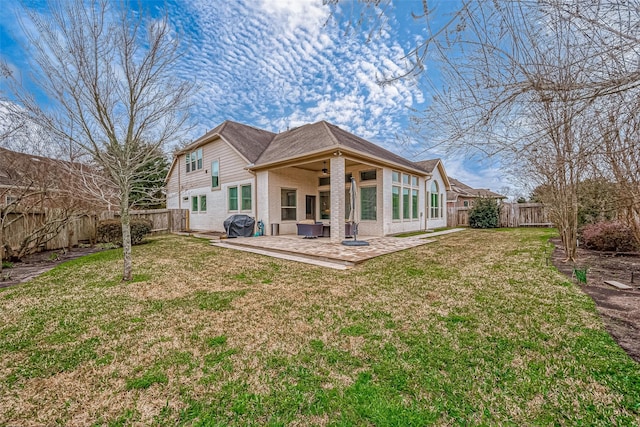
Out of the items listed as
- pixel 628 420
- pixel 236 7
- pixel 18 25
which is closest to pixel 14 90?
pixel 18 25

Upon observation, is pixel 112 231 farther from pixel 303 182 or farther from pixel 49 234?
Result: pixel 303 182

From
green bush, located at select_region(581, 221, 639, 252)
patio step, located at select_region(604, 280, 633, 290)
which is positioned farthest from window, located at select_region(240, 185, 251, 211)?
green bush, located at select_region(581, 221, 639, 252)

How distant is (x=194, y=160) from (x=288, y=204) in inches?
305

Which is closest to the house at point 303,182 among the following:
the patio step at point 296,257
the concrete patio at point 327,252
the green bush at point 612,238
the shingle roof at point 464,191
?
the concrete patio at point 327,252

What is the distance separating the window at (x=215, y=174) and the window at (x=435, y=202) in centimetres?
1301

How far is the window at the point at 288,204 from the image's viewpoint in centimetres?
1303

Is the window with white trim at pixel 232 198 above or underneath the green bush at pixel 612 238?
above

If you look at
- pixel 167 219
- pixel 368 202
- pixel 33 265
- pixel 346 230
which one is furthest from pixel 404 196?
pixel 167 219

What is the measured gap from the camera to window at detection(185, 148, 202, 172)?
1647cm

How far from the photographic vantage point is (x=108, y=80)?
199 inches

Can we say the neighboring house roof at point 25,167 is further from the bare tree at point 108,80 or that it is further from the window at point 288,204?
the window at point 288,204

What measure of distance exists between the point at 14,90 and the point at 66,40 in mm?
1255

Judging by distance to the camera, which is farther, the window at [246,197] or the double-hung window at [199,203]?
the double-hung window at [199,203]

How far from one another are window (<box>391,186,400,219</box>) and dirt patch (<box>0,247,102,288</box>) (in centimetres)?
1209
